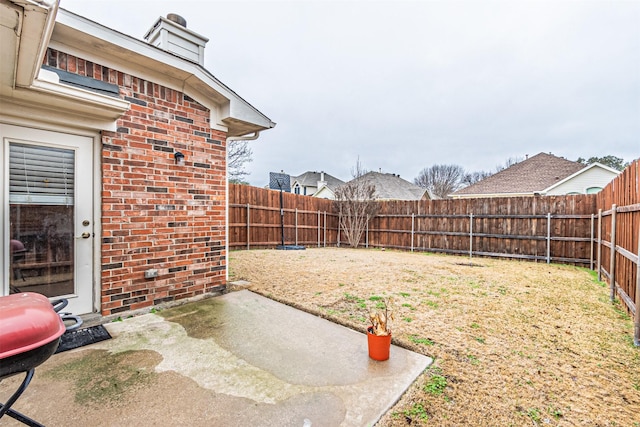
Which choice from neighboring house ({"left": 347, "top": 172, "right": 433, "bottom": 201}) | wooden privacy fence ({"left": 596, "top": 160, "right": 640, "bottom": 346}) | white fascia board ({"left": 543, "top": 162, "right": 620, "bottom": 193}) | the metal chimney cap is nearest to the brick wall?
the metal chimney cap

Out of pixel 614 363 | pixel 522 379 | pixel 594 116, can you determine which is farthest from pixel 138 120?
pixel 594 116

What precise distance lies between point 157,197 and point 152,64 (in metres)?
1.57

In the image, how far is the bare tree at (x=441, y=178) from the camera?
37438mm

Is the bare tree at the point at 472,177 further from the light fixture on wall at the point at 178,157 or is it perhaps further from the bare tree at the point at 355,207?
the light fixture on wall at the point at 178,157

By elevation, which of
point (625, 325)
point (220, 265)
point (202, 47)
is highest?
point (202, 47)

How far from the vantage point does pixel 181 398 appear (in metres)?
1.86

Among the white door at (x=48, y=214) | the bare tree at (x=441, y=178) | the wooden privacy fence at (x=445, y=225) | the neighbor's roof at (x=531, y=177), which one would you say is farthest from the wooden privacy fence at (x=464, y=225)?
the bare tree at (x=441, y=178)

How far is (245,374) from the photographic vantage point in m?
2.14

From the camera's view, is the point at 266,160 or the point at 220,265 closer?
the point at 220,265

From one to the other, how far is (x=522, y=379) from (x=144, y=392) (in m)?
2.73

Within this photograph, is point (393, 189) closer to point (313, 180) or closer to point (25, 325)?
point (313, 180)

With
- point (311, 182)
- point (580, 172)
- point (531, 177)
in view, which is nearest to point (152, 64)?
point (580, 172)

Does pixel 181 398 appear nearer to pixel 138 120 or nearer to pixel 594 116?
pixel 138 120

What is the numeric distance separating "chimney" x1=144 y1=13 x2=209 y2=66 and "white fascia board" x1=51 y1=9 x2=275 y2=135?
52 centimetres
